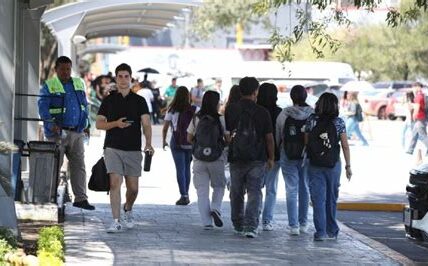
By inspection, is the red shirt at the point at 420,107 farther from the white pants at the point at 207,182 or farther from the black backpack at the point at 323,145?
the black backpack at the point at 323,145

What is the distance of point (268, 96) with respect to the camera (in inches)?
524

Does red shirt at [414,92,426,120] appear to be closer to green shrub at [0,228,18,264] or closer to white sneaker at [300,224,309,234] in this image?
white sneaker at [300,224,309,234]

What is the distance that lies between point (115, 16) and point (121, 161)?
43.4ft

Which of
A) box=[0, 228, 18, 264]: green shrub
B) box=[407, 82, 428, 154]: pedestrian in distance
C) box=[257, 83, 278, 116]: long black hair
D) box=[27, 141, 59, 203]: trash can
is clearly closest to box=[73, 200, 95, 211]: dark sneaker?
box=[27, 141, 59, 203]: trash can

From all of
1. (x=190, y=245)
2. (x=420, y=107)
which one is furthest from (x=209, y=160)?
(x=420, y=107)

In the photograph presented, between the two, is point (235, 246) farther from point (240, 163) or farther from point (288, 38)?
point (288, 38)

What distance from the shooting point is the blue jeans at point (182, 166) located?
15.9m

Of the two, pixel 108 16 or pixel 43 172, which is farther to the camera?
pixel 108 16

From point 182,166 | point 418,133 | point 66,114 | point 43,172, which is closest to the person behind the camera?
point 43,172

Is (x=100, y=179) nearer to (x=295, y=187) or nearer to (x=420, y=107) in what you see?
(x=295, y=187)

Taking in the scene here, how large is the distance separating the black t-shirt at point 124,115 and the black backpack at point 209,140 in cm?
83

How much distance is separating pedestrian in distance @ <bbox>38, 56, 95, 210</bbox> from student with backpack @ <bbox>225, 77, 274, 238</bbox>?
→ 2174mm

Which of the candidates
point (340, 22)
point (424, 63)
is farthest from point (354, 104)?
point (424, 63)

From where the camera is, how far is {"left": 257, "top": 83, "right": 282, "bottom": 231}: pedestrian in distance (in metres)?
13.3
